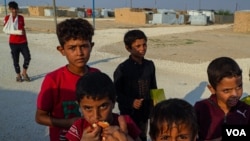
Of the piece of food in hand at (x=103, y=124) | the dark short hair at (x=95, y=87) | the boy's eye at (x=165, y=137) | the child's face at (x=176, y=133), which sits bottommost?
the boy's eye at (x=165, y=137)

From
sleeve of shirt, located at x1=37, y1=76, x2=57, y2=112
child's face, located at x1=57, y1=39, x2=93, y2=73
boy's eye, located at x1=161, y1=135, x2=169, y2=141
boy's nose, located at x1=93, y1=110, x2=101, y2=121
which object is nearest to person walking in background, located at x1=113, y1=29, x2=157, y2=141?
child's face, located at x1=57, y1=39, x2=93, y2=73

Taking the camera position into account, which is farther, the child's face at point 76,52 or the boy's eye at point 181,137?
the child's face at point 76,52

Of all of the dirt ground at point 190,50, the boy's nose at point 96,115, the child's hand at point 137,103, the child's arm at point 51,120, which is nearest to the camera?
the boy's nose at point 96,115

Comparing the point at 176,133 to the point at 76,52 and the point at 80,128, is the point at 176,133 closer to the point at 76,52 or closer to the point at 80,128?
the point at 80,128

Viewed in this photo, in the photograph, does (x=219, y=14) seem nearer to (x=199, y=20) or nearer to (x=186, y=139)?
(x=199, y=20)

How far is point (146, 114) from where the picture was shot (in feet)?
11.3

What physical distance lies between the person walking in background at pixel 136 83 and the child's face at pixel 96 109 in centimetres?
138

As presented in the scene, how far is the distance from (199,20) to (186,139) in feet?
139

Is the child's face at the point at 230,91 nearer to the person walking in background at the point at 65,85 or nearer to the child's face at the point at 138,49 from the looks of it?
the person walking in background at the point at 65,85

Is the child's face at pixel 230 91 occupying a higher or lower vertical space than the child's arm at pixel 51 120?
higher

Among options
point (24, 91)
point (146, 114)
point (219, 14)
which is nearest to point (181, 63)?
point (24, 91)

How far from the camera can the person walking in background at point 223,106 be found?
2183 millimetres

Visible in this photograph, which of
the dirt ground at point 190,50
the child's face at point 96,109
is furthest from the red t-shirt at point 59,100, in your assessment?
the dirt ground at point 190,50

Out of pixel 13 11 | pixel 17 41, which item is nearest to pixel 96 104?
pixel 17 41
